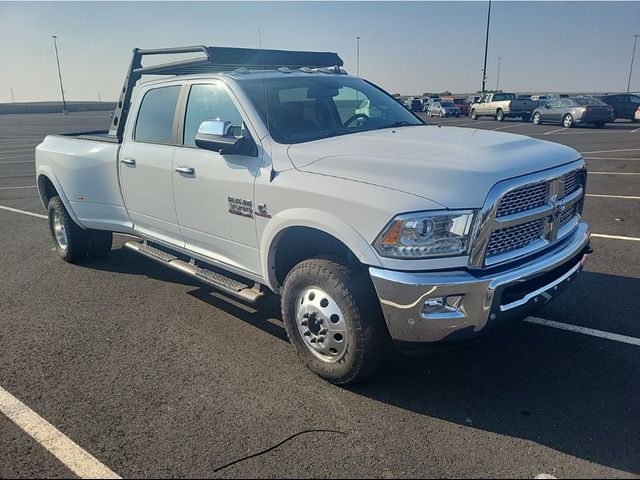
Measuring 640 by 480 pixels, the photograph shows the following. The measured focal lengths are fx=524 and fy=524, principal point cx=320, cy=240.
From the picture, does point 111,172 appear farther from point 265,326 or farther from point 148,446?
point 148,446

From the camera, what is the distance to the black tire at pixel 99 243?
6.23 meters

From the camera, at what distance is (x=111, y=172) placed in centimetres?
531

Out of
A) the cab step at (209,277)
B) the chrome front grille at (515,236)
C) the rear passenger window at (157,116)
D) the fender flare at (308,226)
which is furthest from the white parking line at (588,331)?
the rear passenger window at (157,116)

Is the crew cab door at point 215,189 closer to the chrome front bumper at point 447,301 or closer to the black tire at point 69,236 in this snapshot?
the chrome front bumper at point 447,301

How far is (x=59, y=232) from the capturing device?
6.44 meters

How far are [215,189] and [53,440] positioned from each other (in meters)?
1.98

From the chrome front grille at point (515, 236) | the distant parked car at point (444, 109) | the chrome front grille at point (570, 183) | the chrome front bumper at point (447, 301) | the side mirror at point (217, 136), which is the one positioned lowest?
the distant parked car at point (444, 109)

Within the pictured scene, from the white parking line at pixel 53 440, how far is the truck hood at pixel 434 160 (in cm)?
207

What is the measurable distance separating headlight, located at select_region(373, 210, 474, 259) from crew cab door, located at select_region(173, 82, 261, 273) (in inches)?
48.5

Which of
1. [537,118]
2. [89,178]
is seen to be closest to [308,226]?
[89,178]

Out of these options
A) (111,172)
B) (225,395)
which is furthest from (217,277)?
(111,172)

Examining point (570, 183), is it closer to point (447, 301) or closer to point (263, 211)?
point (447, 301)

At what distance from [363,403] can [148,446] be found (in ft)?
4.19

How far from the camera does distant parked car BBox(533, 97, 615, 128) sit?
2470cm
